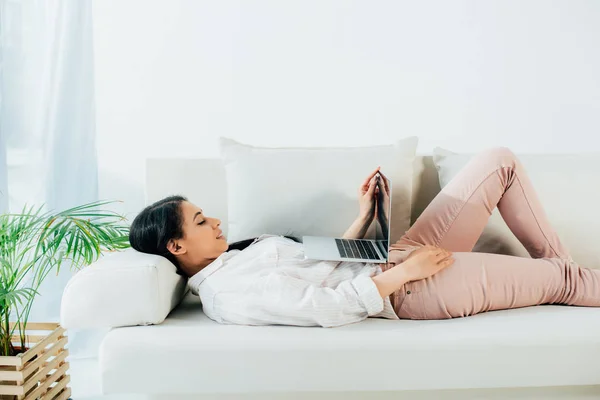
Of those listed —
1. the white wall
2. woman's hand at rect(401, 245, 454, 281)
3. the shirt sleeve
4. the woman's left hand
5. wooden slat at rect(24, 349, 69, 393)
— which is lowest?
wooden slat at rect(24, 349, 69, 393)

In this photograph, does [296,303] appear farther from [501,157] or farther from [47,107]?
[47,107]

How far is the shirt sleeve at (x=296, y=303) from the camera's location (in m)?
1.53

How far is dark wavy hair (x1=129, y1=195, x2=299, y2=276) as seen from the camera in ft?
5.72

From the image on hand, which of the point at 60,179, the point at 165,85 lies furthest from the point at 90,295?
the point at 165,85

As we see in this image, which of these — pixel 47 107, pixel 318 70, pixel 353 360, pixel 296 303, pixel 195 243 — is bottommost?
pixel 353 360

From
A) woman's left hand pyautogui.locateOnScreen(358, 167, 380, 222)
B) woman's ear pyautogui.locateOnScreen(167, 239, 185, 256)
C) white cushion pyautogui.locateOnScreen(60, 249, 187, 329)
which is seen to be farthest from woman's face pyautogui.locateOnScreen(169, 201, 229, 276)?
woman's left hand pyautogui.locateOnScreen(358, 167, 380, 222)

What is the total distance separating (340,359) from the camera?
1439 millimetres

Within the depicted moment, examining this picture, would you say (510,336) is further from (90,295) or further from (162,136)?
(162,136)

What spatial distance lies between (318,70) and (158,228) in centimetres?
136

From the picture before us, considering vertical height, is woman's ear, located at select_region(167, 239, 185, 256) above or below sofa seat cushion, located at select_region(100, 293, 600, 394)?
above

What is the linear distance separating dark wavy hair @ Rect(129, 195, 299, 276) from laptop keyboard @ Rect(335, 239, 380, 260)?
470 millimetres

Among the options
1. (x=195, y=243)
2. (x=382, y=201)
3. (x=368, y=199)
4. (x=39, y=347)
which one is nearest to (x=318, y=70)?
(x=368, y=199)

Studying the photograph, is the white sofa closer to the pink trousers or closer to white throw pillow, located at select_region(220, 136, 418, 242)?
the pink trousers

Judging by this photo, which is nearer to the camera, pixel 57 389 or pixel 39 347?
pixel 39 347
